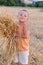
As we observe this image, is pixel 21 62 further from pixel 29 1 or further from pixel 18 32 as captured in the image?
pixel 29 1

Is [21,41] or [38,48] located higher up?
[21,41]

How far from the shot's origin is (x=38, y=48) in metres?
8.06

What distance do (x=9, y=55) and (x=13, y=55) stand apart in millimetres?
274

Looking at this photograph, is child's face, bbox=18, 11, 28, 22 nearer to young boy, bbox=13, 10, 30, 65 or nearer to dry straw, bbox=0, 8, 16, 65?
young boy, bbox=13, 10, 30, 65

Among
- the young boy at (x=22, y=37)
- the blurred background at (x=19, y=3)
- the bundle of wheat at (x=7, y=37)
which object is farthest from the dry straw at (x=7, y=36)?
the blurred background at (x=19, y=3)

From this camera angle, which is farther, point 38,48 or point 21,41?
point 38,48

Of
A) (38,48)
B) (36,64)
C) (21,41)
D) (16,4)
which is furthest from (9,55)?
(16,4)

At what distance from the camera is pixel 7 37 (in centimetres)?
→ 548

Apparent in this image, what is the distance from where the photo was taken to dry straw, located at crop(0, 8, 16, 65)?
5394mm

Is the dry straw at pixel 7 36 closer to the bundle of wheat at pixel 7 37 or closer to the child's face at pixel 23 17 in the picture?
the bundle of wheat at pixel 7 37

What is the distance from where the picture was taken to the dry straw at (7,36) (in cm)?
539

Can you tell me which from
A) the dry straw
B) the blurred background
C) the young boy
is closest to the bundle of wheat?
the dry straw

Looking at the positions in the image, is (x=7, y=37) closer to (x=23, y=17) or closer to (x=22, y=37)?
(x=22, y=37)

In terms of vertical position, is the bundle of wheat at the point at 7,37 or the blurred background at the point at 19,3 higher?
the bundle of wheat at the point at 7,37
